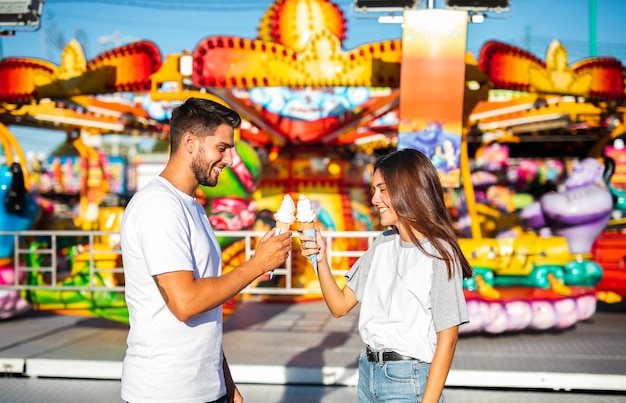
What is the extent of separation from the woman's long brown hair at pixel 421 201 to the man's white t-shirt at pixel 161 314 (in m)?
0.63

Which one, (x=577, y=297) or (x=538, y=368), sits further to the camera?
(x=577, y=297)

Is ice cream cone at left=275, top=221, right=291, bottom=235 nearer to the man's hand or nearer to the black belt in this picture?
the man's hand

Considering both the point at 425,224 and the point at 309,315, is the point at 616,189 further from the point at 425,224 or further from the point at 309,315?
the point at 425,224

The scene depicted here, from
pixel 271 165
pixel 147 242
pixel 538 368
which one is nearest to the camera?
pixel 147 242

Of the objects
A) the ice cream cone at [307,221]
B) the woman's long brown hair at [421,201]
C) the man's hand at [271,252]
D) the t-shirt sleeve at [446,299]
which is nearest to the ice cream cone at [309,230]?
the ice cream cone at [307,221]

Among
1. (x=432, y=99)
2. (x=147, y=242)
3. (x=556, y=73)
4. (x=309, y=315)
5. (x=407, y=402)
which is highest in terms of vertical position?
(x=556, y=73)

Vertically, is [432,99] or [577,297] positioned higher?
[432,99]

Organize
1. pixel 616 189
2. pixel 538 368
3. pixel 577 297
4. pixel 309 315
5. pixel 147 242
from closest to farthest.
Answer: pixel 147 242 → pixel 538 368 → pixel 577 297 → pixel 309 315 → pixel 616 189

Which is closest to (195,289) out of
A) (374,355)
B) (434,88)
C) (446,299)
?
(374,355)

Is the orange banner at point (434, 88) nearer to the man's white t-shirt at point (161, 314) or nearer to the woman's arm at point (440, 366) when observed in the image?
the woman's arm at point (440, 366)

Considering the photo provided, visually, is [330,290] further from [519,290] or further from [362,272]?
[519,290]

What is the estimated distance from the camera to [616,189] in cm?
737

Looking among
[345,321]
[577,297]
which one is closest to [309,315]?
[345,321]

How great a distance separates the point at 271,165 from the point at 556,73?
4.15 meters
